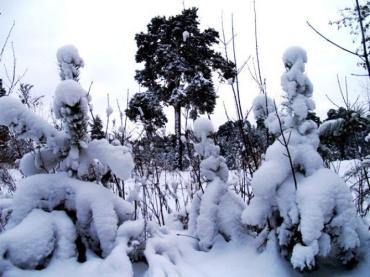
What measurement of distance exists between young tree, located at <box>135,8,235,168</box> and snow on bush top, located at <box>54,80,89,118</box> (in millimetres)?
14526

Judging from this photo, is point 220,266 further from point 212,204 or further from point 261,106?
point 261,106

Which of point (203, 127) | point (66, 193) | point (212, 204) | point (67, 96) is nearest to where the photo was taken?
point (67, 96)

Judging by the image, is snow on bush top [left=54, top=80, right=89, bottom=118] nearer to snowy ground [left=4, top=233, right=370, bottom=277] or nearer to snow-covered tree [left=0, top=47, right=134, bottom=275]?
snow-covered tree [left=0, top=47, right=134, bottom=275]

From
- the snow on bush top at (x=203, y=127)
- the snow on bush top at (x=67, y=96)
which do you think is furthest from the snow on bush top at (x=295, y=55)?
the snow on bush top at (x=67, y=96)

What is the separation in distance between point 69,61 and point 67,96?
16.9 inches

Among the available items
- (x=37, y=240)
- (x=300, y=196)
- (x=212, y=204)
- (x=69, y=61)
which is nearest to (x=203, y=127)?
(x=212, y=204)

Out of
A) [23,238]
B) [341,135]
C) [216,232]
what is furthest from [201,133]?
[23,238]

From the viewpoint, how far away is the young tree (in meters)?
17.0

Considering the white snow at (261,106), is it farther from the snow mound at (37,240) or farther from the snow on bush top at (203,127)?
the snow mound at (37,240)

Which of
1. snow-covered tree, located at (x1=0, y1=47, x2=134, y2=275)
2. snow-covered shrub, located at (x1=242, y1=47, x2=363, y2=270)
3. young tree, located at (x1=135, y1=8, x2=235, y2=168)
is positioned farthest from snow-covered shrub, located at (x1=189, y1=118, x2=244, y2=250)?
young tree, located at (x1=135, y1=8, x2=235, y2=168)

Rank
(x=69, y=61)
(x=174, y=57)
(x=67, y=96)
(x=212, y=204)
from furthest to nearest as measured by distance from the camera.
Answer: (x=174, y=57) < (x=212, y=204) < (x=69, y=61) < (x=67, y=96)

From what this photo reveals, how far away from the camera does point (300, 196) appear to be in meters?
1.84

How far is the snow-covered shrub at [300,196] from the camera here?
172cm

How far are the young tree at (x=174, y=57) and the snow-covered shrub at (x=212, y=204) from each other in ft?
45.9
